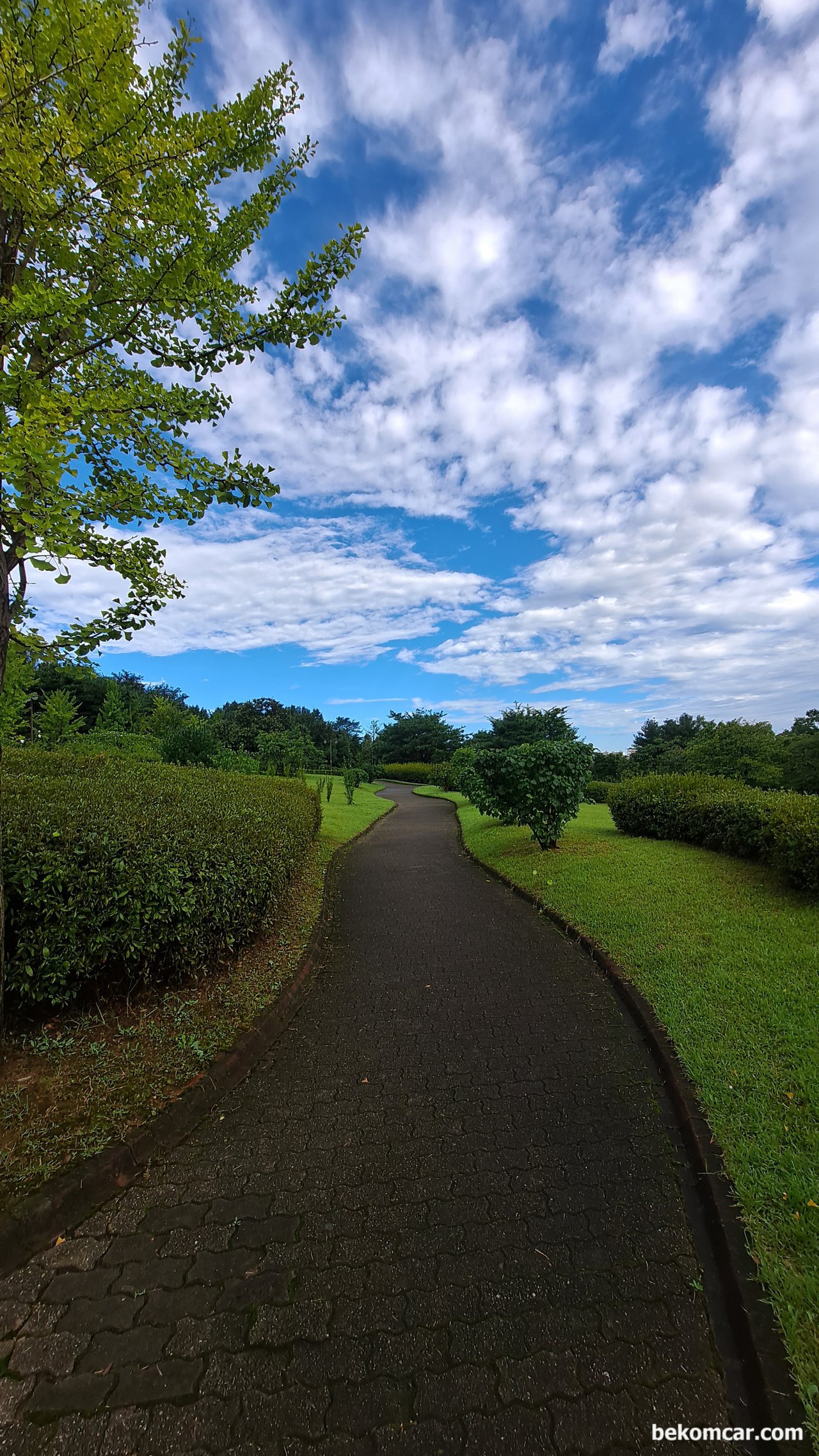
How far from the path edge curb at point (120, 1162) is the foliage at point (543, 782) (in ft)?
19.2

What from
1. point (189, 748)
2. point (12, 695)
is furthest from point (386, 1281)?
point (189, 748)

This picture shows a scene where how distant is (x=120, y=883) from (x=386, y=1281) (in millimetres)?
2377

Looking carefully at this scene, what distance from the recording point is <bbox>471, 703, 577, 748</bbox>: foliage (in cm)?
2331

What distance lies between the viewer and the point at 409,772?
40344 millimetres

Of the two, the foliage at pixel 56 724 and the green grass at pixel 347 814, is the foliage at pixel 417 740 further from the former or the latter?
the foliage at pixel 56 724

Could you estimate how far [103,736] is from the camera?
583 inches

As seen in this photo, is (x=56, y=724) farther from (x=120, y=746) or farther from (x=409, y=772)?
(x=409, y=772)

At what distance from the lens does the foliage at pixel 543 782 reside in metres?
8.79

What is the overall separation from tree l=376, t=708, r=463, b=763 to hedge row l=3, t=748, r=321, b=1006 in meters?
39.2

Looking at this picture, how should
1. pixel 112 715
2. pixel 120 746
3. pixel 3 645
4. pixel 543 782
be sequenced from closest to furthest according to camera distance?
pixel 3 645, pixel 543 782, pixel 120 746, pixel 112 715

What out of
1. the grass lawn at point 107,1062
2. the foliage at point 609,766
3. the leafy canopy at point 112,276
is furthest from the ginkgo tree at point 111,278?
the foliage at point 609,766

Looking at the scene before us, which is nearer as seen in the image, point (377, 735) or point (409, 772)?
point (409, 772)

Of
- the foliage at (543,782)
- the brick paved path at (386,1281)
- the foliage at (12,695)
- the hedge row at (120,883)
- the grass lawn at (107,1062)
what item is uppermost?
the foliage at (12,695)

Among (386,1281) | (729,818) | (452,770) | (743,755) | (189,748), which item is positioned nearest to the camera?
(386,1281)
